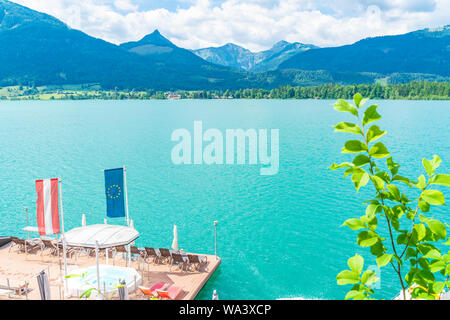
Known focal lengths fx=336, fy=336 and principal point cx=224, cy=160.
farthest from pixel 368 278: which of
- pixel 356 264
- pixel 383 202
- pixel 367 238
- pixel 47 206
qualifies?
pixel 47 206

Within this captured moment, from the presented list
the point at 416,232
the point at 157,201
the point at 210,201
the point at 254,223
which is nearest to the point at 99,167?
the point at 157,201

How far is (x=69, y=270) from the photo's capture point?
601 inches

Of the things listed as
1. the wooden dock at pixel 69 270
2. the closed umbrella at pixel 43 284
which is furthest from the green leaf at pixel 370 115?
the wooden dock at pixel 69 270

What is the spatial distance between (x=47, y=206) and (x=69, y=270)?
415cm

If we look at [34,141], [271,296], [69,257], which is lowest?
[271,296]

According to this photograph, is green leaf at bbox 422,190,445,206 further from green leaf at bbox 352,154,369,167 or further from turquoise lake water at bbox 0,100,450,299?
turquoise lake water at bbox 0,100,450,299

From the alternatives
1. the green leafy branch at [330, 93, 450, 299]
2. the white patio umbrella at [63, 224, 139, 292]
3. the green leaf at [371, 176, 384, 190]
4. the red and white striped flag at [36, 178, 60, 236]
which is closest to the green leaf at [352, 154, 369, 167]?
the green leafy branch at [330, 93, 450, 299]

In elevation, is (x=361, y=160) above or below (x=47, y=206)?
above

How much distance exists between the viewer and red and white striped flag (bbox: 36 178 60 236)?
1261cm

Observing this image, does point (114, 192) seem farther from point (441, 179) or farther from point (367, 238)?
point (441, 179)

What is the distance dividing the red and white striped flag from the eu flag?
2.04 meters
